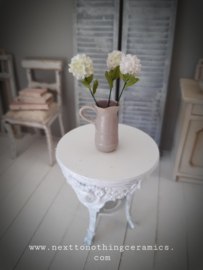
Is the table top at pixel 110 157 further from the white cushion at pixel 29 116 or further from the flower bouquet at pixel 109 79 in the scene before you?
the white cushion at pixel 29 116

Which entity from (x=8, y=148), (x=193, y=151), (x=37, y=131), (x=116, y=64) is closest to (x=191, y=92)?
(x=193, y=151)

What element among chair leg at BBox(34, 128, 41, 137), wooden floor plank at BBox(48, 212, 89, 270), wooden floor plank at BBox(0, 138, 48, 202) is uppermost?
chair leg at BBox(34, 128, 41, 137)

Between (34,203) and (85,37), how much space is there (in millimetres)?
1148

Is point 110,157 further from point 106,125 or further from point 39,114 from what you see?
point 39,114

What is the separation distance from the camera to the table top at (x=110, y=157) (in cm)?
84

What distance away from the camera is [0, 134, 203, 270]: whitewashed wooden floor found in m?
0.97

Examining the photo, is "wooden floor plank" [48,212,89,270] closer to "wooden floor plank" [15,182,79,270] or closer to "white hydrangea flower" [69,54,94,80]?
"wooden floor plank" [15,182,79,270]

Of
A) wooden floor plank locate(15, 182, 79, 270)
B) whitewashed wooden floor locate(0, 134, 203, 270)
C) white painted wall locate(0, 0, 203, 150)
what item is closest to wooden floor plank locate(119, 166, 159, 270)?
whitewashed wooden floor locate(0, 134, 203, 270)

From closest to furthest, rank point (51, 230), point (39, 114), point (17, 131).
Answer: point (51, 230), point (39, 114), point (17, 131)

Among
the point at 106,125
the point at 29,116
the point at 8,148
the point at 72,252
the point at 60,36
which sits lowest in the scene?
the point at 72,252

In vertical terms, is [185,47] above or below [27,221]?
above

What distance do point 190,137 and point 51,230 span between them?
0.98m

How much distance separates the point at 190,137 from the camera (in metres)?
1.26

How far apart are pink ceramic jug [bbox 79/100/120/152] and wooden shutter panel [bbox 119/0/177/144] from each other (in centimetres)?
65
